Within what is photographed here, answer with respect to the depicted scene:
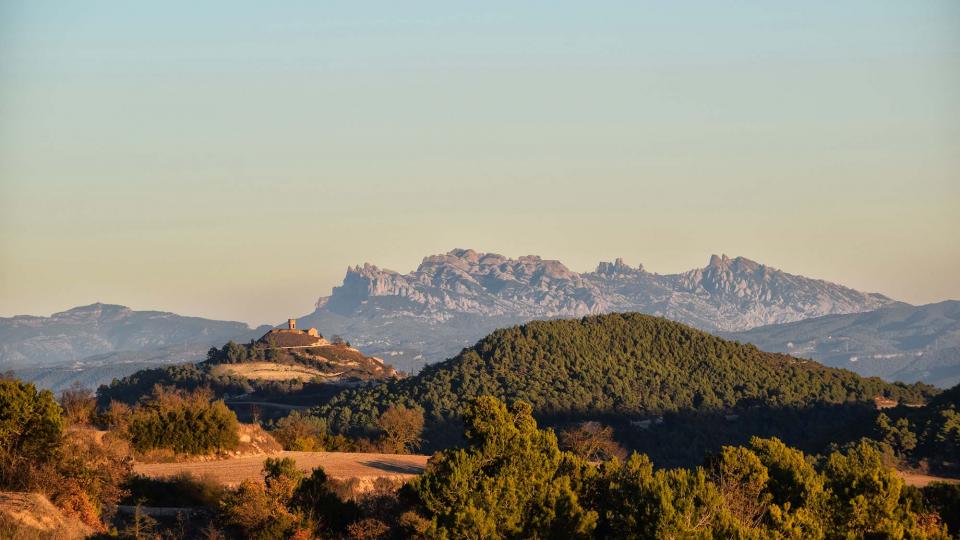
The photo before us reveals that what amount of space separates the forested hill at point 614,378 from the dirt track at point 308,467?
46.9 m

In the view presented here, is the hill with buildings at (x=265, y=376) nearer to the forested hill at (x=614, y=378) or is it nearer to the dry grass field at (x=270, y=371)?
the dry grass field at (x=270, y=371)

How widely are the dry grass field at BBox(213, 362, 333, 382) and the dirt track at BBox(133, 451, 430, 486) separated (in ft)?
339

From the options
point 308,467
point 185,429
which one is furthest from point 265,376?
point 308,467

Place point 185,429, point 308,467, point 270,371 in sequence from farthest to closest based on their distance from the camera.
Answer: point 270,371, point 185,429, point 308,467

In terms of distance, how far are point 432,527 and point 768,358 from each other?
110597 millimetres

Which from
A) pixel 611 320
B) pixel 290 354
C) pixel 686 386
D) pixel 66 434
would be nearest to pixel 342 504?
pixel 66 434

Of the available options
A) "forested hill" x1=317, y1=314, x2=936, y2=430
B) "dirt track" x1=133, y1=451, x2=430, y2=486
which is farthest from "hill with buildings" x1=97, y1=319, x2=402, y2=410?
"dirt track" x1=133, y1=451, x2=430, y2=486

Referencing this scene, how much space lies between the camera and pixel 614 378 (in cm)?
14100

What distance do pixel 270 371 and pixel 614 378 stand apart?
5853 cm

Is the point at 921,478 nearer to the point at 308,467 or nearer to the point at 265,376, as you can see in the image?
the point at 308,467

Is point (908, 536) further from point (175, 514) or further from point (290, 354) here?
point (290, 354)

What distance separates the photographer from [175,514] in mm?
54062

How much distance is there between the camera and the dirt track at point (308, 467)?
200 ft

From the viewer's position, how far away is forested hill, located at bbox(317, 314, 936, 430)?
434 feet
